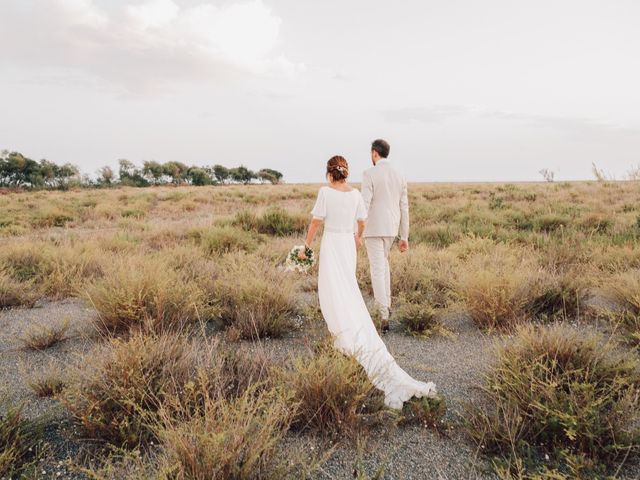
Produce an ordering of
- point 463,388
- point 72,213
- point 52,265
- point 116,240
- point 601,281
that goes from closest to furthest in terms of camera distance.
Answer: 1. point 463,388
2. point 601,281
3. point 52,265
4. point 116,240
5. point 72,213

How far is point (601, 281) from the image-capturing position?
21.8 feet

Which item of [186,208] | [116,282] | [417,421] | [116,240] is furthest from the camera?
[186,208]

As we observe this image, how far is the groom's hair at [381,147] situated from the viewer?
18.9 ft

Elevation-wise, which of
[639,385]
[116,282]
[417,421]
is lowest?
[417,421]

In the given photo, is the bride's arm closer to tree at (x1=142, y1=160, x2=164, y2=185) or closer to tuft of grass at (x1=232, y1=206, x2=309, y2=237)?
tuft of grass at (x1=232, y1=206, x2=309, y2=237)

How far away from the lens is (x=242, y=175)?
88688 millimetres

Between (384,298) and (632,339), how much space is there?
2826 mm

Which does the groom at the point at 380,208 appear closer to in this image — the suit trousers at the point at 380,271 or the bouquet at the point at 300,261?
the suit trousers at the point at 380,271

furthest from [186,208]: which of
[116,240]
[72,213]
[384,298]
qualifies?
[384,298]

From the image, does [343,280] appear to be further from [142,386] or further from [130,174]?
[130,174]

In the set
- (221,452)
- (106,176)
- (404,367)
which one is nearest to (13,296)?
(221,452)

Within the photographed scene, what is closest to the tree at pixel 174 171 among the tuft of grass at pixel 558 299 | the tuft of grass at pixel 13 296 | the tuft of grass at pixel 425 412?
the tuft of grass at pixel 13 296

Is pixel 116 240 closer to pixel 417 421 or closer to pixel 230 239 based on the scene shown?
pixel 230 239

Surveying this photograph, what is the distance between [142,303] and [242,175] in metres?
85.9
